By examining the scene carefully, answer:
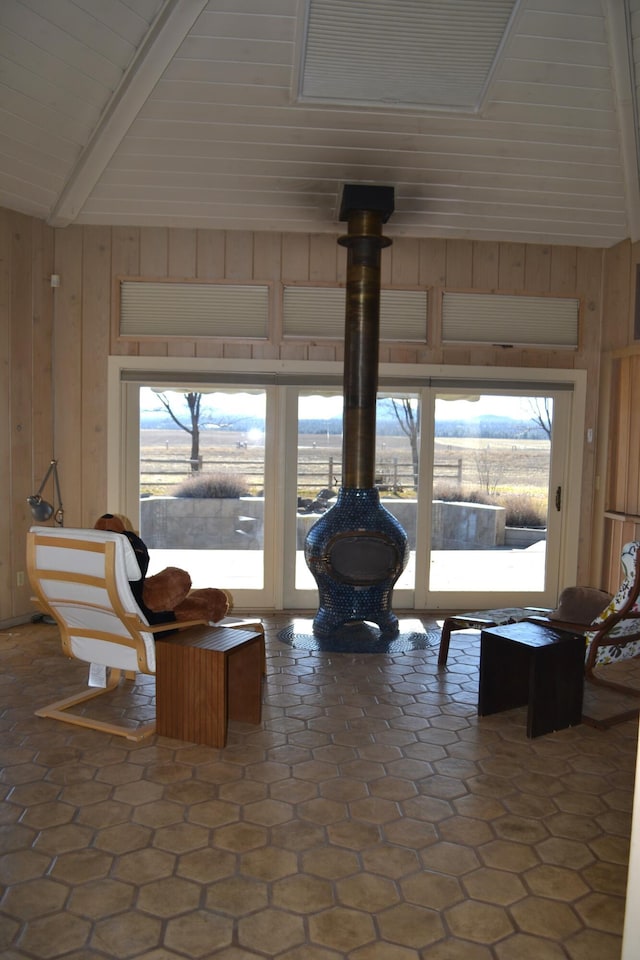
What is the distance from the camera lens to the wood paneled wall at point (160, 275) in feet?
19.0

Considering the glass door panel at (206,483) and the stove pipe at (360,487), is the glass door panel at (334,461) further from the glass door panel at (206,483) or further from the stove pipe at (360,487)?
the stove pipe at (360,487)

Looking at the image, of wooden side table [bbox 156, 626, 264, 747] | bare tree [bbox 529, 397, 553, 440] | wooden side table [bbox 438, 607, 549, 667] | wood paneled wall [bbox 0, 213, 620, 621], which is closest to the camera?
wooden side table [bbox 156, 626, 264, 747]

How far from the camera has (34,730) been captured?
374 centimetres

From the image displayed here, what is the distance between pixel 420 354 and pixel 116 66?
3.02m

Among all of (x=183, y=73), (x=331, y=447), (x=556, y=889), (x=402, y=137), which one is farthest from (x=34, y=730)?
(x=402, y=137)

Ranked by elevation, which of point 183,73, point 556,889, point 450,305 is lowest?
point 556,889

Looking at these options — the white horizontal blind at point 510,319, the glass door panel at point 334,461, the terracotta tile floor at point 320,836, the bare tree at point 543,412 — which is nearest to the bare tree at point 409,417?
the glass door panel at point 334,461

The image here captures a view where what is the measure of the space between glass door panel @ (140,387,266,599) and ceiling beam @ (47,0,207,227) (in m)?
1.58

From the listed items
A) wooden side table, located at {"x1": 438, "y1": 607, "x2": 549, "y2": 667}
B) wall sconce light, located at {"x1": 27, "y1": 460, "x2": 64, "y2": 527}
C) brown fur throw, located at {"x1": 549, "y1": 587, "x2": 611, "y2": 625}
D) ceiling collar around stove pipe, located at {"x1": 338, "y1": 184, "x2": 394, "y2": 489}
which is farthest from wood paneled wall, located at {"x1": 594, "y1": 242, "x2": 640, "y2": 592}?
wall sconce light, located at {"x1": 27, "y1": 460, "x2": 64, "y2": 527}

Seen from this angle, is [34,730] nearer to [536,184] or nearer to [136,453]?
[136,453]

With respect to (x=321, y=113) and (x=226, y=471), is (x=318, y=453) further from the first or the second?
(x=321, y=113)

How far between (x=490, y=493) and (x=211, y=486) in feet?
7.60

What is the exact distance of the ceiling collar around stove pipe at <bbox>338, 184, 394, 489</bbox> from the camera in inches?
209

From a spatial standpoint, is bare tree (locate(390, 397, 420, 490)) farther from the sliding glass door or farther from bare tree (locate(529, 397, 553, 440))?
bare tree (locate(529, 397, 553, 440))
